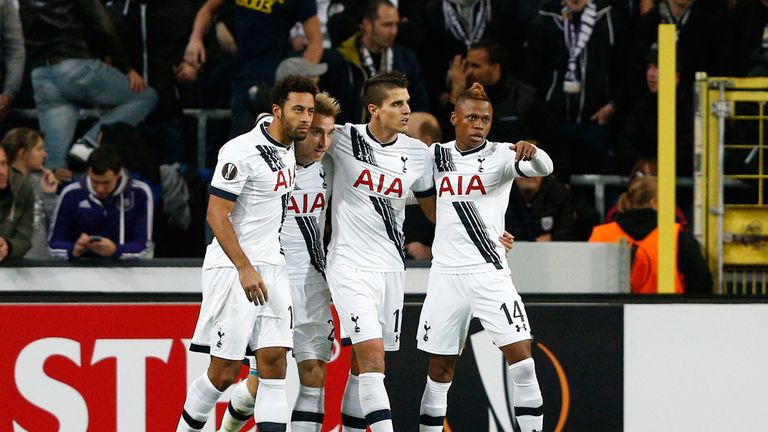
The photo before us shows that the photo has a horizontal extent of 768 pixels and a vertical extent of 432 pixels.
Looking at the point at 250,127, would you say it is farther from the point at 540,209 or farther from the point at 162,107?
the point at 540,209

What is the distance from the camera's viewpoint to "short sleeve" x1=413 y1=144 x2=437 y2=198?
314 inches

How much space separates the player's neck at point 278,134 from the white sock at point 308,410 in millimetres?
1343

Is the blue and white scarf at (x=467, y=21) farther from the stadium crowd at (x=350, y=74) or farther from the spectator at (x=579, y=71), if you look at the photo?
the spectator at (x=579, y=71)

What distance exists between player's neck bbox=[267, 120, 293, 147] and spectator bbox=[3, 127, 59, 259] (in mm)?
2355

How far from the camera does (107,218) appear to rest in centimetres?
891

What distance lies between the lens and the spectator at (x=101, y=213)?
8.86 metres

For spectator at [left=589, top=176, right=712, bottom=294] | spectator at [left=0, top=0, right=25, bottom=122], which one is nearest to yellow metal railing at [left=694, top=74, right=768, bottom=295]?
spectator at [left=589, top=176, right=712, bottom=294]

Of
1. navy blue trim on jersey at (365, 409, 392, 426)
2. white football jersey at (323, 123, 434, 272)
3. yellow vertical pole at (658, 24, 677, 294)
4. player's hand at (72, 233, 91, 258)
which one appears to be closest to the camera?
navy blue trim on jersey at (365, 409, 392, 426)

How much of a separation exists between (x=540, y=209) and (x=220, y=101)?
2.70 m

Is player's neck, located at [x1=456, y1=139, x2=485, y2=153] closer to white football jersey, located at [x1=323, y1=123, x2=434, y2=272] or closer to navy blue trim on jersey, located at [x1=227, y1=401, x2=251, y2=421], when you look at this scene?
white football jersey, located at [x1=323, y1=123, x2=434, y2=272]

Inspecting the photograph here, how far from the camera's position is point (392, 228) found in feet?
25.6

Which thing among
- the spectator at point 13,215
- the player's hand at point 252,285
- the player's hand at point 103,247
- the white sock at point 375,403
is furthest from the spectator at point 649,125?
the spectator at point 13,215

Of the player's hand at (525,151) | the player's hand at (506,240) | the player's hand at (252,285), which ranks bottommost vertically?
the player's hand at (252,285)

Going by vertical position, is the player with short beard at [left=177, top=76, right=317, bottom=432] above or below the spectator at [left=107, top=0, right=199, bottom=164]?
below
